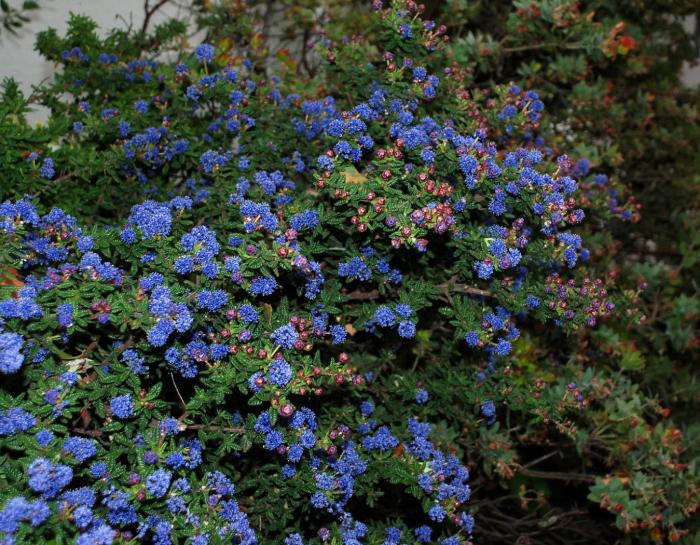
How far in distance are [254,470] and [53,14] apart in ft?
7.55

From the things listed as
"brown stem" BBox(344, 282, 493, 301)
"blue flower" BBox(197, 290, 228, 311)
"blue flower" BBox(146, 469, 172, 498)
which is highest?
"brown stem" BBox(344, 282, 493, 301)

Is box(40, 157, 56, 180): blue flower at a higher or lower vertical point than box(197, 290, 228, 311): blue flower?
higher

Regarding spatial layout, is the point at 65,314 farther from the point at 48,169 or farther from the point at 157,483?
the point at 48,169

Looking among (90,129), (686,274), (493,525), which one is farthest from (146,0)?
(686,274)

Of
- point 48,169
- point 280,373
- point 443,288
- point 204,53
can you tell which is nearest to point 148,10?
point 204,53

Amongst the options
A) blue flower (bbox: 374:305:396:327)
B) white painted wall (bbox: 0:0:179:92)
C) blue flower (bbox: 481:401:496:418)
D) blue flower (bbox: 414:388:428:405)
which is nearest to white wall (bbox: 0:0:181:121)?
white painted wall (bbox: 0:0:179:92)

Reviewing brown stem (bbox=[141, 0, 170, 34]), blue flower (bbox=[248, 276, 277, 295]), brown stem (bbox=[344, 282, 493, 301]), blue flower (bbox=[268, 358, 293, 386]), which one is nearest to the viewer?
blue flower (bbox=[268, 358, 293, 386])

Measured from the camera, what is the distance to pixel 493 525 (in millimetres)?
2662

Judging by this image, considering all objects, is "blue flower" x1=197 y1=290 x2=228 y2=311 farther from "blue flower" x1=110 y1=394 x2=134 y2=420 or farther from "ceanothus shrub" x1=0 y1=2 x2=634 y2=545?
"blue flower" x1=110 y1=394 x2=134 y2=420

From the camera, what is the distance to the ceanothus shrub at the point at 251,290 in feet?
4.69

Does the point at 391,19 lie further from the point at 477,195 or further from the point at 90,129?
the point at 90,129

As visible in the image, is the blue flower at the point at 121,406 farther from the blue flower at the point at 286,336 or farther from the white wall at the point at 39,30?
the white wall at the point at 39,30

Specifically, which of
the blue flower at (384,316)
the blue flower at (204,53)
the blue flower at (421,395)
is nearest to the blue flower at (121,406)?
the blue flower at (384,316)

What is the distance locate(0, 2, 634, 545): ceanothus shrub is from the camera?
1429 millimetres
